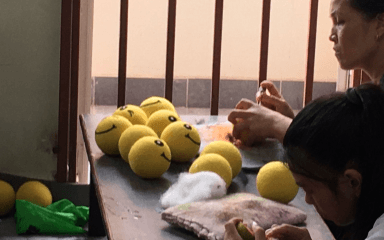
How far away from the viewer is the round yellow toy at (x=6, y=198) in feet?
7.58

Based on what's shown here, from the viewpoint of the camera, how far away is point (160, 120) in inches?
59.7

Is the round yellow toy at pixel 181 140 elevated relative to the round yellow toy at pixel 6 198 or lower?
elevated

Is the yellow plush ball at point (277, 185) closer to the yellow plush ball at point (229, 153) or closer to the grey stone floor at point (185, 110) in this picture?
the yellow plush ball at point (229, 153)

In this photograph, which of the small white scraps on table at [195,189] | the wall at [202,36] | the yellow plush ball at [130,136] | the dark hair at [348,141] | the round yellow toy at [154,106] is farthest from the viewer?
the wall at [202,36]

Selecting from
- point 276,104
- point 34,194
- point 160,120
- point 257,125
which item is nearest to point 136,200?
point 160,120

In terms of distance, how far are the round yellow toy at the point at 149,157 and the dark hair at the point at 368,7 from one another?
65 cm

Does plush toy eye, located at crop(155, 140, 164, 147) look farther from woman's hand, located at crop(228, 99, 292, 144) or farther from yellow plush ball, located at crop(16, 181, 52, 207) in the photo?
yellow plush ball, located at crop(16, 181, 52, 207)

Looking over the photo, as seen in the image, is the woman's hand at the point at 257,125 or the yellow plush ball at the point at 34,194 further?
the yellow plush ball at the point at 34,194

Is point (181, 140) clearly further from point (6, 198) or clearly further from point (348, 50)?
point (6, 198)

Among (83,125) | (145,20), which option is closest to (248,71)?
(145,20)

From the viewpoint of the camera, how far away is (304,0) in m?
4.37

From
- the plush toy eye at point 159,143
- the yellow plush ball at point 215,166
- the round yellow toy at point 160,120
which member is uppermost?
the round yellow toy at point 160,120

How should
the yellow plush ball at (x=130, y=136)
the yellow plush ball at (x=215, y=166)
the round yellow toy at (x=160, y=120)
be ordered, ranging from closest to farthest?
the yellow plush ball at (x=215, y=166), the yellow plush ball at (x=130, y=136), the round yellow toy at (x=160, y=120)

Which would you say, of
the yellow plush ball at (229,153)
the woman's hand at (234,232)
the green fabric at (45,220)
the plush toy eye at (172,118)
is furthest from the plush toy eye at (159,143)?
the green fabric at (45,220)
